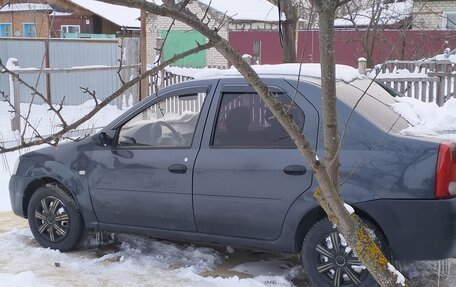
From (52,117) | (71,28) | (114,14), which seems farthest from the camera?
(71,28)

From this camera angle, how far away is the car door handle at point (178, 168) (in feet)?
17.3

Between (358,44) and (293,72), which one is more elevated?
(358,44)

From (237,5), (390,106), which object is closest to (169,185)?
(390,106)

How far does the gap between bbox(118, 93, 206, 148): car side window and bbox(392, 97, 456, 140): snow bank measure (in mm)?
1662

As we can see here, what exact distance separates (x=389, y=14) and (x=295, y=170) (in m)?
16.0

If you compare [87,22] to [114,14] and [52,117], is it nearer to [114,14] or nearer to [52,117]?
[114,14]

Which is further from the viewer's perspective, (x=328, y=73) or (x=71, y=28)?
(x=71, y=28)

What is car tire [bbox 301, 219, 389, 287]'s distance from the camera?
457cm

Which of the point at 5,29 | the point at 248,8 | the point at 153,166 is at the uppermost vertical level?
the point at 248,8

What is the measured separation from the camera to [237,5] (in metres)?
30.4

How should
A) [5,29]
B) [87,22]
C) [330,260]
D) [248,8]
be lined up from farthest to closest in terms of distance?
[87,22], [248,8], [5,29], [330,260]

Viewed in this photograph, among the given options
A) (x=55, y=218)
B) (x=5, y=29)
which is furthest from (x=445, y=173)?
(x=5, y=29)

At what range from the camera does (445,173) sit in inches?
173

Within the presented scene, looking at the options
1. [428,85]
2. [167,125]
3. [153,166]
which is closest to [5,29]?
[428,85]
